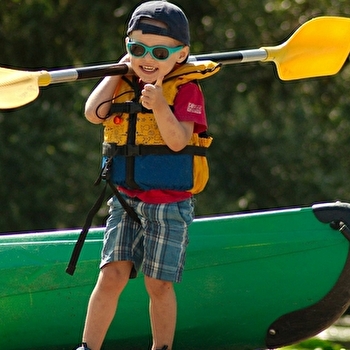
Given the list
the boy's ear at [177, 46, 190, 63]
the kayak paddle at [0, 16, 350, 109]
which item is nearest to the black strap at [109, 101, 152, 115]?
the boy's ear at [177, 46, 190, 63]

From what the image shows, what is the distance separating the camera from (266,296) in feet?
12.5

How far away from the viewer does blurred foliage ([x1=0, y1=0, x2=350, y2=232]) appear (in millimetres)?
7766

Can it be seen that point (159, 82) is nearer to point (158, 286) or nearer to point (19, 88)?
point (19, 88)

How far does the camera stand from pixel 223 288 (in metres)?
3.79

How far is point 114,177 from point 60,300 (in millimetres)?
741

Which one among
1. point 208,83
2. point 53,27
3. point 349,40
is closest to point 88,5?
point 53,27

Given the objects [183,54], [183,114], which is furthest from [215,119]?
[183,114]

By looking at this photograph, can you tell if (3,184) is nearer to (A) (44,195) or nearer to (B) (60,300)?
(A) (44,195)

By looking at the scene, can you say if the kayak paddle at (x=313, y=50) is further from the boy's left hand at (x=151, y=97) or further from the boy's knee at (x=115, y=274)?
the boy's knee at (x=115, y=274)

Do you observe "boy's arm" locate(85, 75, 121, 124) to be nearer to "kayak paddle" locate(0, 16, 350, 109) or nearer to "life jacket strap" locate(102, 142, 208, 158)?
"life jacket strap" locate(102, 142, 208, 158)

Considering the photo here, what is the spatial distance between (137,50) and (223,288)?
1.08m

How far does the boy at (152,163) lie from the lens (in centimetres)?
321

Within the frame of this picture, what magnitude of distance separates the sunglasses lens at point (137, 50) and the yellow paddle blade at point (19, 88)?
0.32m

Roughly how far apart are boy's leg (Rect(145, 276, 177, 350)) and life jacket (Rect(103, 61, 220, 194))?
337 mm
